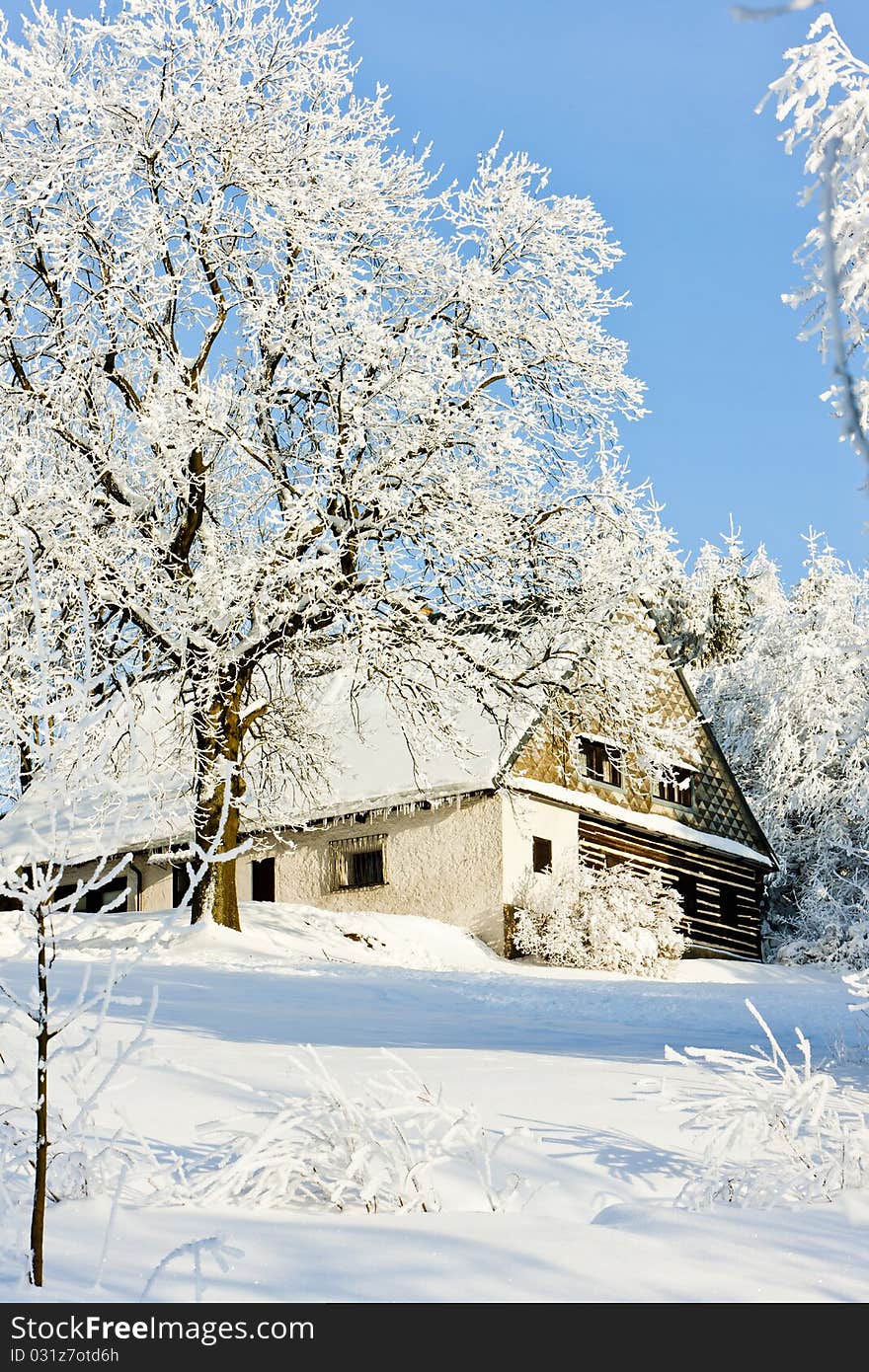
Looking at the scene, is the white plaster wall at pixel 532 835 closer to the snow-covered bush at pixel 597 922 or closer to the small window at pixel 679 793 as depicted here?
the snow-covered bush at pixel 597 922

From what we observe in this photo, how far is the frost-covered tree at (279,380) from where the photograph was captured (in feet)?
56.9

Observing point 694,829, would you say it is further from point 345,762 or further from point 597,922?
point 345,762

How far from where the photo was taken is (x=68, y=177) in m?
17.5

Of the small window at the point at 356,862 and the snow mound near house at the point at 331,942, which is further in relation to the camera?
the small window at the point at 356,862

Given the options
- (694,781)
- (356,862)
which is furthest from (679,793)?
(356,862)

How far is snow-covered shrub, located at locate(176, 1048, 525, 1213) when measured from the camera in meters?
4.99

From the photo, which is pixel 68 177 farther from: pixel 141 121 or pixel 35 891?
pixel 35 891

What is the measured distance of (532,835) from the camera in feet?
88.2

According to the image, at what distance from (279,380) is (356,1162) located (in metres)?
14.6

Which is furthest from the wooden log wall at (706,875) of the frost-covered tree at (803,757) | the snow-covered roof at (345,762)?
the snow-covered roof at (345,762)

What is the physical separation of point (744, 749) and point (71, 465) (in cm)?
2209

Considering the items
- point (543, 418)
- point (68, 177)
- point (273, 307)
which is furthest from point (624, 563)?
point (68, 177)

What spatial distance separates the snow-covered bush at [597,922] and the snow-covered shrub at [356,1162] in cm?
1942

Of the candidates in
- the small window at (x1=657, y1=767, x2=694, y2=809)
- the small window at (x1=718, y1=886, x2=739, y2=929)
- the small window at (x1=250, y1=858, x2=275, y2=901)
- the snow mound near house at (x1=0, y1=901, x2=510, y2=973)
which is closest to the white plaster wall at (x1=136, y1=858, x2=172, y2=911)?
the small window at (x1=250, y1=858, x2=275, y2=901)
